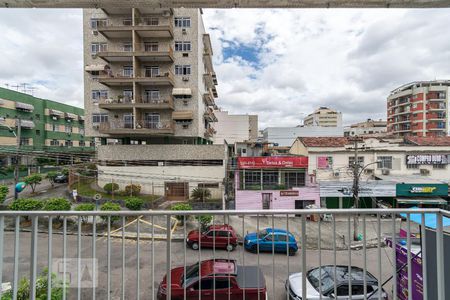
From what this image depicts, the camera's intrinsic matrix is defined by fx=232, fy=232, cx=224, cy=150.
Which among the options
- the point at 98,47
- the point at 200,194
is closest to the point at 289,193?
the point at 200,194

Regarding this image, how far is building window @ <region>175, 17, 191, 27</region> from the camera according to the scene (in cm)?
1636

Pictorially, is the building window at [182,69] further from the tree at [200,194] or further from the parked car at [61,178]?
the parked car at [61,178]

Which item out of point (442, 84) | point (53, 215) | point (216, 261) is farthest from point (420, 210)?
point (442, 84)

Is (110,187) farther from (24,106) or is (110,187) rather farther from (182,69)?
(24,106)

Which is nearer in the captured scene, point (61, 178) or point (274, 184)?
point (274, 184)

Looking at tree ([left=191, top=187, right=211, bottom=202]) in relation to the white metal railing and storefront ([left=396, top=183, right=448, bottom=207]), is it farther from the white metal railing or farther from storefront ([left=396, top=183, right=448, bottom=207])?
the white metal railing

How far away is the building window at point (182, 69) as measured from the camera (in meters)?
16.6

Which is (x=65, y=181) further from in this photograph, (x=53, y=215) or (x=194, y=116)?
(x=53, y=215)

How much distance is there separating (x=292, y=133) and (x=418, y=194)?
2152cm

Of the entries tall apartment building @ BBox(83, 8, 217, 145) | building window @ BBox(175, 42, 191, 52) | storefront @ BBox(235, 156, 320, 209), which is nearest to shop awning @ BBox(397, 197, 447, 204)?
storefront @ BBox(235, 156, 320, 209)

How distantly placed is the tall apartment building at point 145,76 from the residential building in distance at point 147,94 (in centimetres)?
5

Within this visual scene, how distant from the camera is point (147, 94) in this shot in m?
16.6

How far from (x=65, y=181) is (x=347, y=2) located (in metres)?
23.2

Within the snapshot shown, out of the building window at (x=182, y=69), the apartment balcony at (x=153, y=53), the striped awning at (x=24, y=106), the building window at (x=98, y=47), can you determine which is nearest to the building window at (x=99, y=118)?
the building window at (x=98, y=47)
